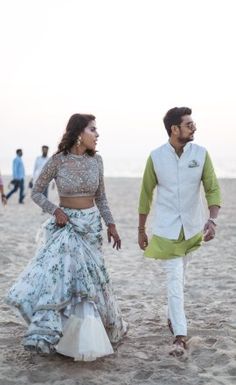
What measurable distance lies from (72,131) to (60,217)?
67 cm

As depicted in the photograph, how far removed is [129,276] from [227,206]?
1221cm

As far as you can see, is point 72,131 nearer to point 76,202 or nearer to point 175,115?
point 76,202

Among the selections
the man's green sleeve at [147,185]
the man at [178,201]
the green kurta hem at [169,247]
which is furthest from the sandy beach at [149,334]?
the man's green sleeve at [147,185]

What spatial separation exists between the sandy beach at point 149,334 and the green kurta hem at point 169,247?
0.77m

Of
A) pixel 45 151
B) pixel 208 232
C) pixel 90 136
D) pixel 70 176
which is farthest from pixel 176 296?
pixel 45 151

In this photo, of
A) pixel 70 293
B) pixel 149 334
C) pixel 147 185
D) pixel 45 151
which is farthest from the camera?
pixel 45 151

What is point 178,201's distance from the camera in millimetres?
4680

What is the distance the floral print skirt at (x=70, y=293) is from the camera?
4176 mm

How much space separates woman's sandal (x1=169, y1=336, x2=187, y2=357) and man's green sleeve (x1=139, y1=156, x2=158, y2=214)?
1.04 metres

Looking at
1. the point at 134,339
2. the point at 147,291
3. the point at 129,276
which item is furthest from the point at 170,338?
the point at 129,276

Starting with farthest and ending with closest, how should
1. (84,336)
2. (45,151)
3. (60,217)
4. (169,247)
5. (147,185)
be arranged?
(45,151), (147,185), (169,247), (60,217), (84,336)

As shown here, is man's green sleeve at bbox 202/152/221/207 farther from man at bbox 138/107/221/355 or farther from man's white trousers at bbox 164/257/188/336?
man's white trousers at bbox 164/257/188/336

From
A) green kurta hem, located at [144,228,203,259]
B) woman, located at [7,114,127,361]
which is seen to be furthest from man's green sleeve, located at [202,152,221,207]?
woman, located at [7,114,127,361]

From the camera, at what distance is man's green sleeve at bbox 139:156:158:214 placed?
4.78m
